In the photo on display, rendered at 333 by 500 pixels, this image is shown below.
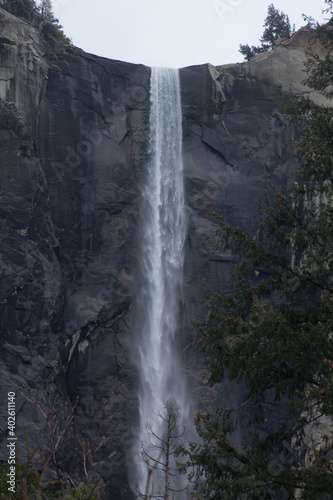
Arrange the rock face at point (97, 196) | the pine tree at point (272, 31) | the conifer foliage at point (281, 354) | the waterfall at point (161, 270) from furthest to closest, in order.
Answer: the pine tree at point (272, 31) → the waterfall at point (161, 270) → the rock face at point (97, 196) → the conifer foliage at point (281, 354)

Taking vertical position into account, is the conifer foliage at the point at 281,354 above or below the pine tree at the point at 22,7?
below

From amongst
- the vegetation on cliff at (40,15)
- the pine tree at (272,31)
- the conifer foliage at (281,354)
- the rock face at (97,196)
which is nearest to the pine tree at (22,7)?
the vegetation on cliff at (40,15)

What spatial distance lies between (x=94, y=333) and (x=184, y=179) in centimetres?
1097

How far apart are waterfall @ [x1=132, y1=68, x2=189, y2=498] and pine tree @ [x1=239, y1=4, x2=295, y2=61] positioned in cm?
965

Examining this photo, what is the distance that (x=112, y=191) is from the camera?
103 feet

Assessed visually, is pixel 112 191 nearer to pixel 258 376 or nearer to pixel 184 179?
pixel 184 179

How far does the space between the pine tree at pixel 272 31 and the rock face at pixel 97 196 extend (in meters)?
4.26

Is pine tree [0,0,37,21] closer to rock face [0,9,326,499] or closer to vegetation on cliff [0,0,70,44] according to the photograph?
vegetation on cliff [0,0,70,44]

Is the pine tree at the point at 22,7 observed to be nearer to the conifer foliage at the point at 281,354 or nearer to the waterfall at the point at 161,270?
the waterfall at the point at 161,270

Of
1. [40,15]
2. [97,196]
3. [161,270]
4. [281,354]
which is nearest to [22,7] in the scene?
[40,15]

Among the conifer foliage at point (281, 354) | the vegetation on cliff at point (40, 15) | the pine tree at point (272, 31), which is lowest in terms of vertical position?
the conifer foliage at point (281, 354)

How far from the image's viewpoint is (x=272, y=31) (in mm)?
40625

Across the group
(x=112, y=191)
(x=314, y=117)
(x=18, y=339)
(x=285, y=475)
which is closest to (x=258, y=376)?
(x=285, y=475)

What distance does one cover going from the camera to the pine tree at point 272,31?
4019 centimetres
